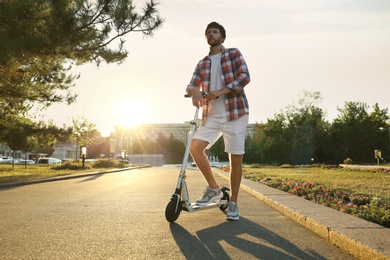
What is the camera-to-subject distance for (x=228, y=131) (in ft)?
13.9

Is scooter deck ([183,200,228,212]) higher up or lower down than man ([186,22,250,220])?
lower down

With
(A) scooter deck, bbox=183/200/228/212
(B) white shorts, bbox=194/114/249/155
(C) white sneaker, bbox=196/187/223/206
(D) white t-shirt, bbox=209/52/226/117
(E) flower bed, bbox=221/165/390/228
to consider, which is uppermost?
(D) white t-shirt, bbox=209/52/226/117

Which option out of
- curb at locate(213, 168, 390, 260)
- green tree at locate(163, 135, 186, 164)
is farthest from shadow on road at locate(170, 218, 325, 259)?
green tree at locate(163, 135, 186, 164)

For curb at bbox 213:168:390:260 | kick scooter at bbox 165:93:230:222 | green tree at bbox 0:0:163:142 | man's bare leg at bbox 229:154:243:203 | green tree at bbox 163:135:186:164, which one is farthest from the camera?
green tree at bbox 163:135:186:164

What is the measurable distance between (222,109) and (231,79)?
34cm

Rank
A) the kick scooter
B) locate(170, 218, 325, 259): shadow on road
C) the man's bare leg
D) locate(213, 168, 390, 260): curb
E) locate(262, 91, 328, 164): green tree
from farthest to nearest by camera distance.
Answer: locate(262, 91, 328, 164): green tree
the man's bare leg
the kick scooter
locate(170, 218, 325, 259): shadow on road
locate(213, 168, 390, 260): curb

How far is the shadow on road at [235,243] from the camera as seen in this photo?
111 inches

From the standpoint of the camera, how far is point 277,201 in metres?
5.37

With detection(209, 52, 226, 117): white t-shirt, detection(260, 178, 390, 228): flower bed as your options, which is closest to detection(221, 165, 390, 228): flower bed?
detection(260, 178, 390, 228): flower bed

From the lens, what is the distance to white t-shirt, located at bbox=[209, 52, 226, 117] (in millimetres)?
4266

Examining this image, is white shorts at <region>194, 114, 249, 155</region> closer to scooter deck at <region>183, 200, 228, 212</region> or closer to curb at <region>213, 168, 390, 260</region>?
scooter deck at <region>183, 200, 228, 212</region>

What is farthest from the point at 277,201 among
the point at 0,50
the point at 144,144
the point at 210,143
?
the point at 144,144

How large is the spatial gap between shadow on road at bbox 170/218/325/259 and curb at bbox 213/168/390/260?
27 centimetres

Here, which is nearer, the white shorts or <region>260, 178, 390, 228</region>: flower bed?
<region>260, 178, 390, 228</region>: flower bed
